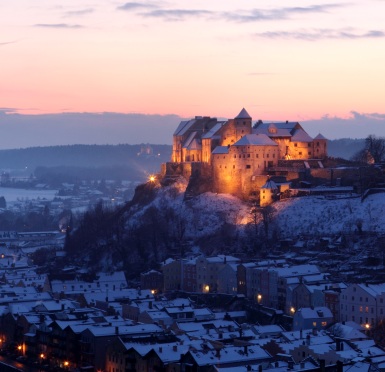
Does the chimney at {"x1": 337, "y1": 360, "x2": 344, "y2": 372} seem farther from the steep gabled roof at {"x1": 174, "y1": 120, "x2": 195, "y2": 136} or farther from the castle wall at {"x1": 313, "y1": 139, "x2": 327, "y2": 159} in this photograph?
the steep gabled roof at {"x1": 174, "y1": 120, "x2": 195, "y2": 136}

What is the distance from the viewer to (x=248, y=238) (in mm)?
103812

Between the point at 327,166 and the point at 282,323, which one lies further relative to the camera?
the point at 327,166

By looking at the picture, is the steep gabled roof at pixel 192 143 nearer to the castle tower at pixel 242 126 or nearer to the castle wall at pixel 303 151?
the castle tower at pixel 242 126

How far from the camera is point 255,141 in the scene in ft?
366

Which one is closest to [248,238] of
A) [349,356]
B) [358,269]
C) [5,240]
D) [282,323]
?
[358,269]

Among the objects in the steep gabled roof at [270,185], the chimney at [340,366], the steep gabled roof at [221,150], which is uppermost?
the steep gabled roof at [221,150]

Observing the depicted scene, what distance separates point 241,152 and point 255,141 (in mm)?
1666

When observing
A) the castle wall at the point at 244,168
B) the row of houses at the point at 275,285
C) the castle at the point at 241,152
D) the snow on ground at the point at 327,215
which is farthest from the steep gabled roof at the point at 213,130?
the row of houses at the point at 275,285

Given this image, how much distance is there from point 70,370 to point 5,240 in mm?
87593

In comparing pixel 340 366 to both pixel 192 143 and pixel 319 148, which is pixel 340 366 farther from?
pixel 192 143

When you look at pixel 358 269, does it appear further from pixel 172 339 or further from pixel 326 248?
pixel 172 339

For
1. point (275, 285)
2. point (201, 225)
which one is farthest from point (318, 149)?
point (275, 285)

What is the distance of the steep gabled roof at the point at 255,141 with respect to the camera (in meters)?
111

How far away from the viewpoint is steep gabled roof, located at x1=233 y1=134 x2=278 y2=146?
111312mm
